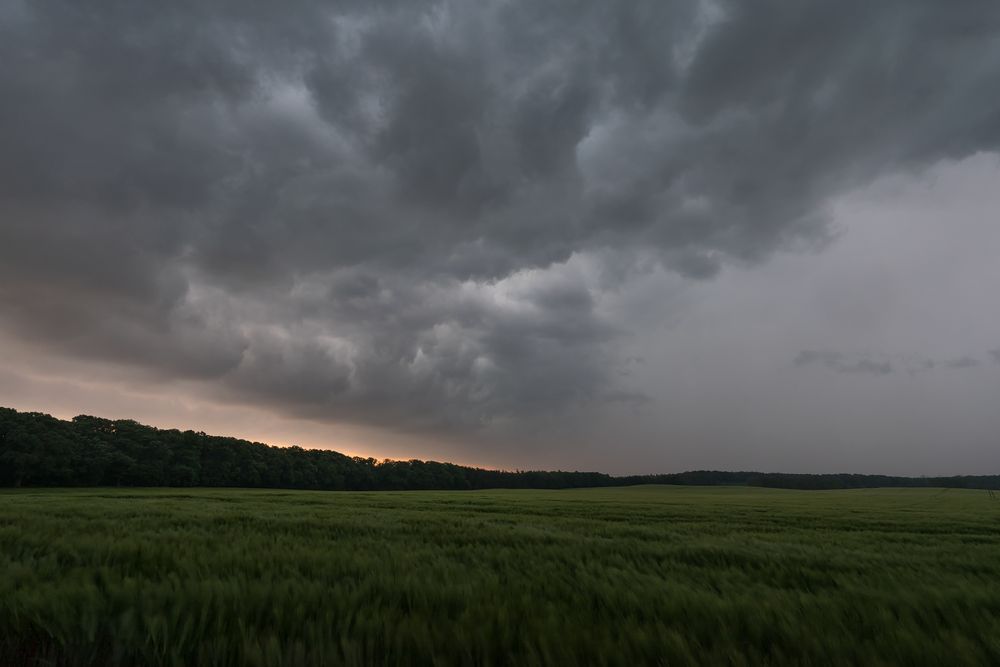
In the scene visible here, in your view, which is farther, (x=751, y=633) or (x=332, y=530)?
(x=332, y=530)

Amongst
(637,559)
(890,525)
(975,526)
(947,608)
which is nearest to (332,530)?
(637,559)

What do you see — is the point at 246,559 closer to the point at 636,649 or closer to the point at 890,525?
the point at 636,649

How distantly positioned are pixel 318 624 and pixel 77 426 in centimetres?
10048

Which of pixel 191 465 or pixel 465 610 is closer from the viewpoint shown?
pixel 465 610

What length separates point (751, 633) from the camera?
2.62 m

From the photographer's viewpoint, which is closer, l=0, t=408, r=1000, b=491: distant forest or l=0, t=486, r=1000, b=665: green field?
l=0, t=486, r=1000, b=665: green field

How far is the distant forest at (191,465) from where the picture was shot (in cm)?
6494

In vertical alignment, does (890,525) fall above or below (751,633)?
below

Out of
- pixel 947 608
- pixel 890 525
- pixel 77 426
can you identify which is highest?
pixel 77 426

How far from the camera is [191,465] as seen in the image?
8112 cm

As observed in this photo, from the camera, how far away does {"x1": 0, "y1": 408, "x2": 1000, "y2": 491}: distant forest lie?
2557 inches

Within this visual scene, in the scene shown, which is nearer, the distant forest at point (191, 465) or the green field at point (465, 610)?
the green field at point (465, 610)

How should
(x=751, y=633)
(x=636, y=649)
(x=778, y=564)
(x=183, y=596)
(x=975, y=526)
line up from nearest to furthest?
(x=636, y=649) → (x=751, y=633) → (x=183, y=596) → (x=778, y=564) → (x=975, y=526)

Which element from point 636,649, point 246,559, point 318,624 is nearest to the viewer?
point 636,649
